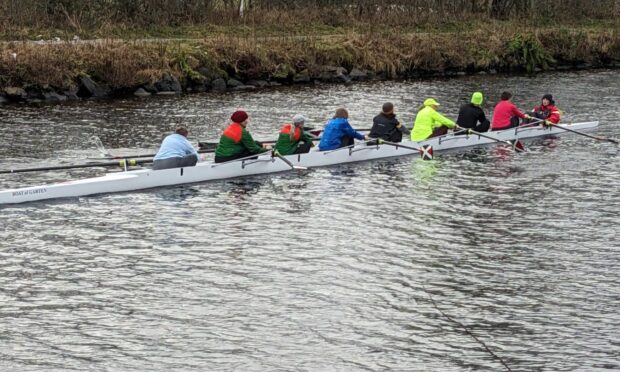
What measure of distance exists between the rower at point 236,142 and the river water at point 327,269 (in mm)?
805

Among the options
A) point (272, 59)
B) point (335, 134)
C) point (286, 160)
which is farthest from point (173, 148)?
point (272, 59)

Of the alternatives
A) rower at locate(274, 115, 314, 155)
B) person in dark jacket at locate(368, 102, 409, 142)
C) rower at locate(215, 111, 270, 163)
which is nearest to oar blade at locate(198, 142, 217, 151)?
rower at locate(215, 111, 270, 163)

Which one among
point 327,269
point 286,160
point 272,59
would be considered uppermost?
point 272,59

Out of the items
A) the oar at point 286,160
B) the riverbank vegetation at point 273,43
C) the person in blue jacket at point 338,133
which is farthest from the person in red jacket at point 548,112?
the riverbank vegetation at point 273,43

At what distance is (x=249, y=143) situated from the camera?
27.5m

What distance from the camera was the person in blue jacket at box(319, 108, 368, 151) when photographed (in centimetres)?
2962

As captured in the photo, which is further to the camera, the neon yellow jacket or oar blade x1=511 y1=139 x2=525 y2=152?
oar blade x1=511 y1=139 x2=525 y2=152

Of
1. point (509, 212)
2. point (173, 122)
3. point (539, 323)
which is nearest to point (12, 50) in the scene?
point (173, 122)

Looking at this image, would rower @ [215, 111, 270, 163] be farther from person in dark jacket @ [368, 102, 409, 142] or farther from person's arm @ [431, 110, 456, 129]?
person's arm @ [431, 110, 456, 129]

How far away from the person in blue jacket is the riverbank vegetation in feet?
53.3

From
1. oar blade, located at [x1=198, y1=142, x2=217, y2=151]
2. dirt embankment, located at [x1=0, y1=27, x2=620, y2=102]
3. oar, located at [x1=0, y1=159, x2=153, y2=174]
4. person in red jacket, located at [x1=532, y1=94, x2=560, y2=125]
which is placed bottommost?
oar, located at [x1=0, y1=159, x2=153, y2=174]

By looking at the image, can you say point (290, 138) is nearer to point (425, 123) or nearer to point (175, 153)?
point (175, 153)

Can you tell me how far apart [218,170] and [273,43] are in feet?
77.5

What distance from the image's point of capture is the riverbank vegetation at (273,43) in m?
43.7
